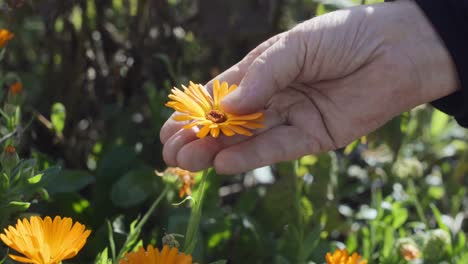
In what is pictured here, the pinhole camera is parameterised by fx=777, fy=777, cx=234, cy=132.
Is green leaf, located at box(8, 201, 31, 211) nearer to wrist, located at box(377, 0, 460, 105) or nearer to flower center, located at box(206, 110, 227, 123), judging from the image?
flower center, located at box(206, 110, 227, 123)

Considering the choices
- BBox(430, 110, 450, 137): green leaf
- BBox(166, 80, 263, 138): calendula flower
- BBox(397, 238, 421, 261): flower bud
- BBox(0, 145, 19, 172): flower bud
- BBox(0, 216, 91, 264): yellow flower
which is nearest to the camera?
BBox(0, 216, 91, 264): yellow flower

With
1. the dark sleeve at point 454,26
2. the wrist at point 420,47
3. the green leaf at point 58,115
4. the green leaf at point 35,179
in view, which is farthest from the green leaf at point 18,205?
the dark sleeve at point 454,26

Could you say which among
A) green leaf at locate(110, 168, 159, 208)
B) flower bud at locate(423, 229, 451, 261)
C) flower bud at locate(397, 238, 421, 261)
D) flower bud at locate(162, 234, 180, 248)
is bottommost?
flower bud at locate(423, 229, 451, 261)

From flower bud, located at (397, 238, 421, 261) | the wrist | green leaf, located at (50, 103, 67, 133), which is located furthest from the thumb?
green leaf, located at (50, 103, 67, 133)

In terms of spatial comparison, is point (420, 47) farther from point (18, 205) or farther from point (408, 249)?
point (18, 205)

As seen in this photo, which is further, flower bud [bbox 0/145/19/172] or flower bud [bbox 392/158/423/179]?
flower bud [bbox 392/158/423/179]

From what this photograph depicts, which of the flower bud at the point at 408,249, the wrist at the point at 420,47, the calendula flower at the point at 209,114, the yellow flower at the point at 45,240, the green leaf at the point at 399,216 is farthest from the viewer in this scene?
the green leaf at the point at 399,216

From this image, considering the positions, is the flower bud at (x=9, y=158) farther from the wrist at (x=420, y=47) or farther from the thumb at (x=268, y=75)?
the wrist at (x=420, y=47)
